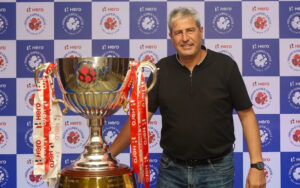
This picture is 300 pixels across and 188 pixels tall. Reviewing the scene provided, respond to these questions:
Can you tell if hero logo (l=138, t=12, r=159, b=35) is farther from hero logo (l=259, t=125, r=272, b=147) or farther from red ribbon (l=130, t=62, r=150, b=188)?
red ribbon (l=130, t=62, r=150, b=188)

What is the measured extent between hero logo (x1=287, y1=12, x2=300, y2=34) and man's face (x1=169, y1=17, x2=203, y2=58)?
991 millimetres

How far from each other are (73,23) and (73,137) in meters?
0.65

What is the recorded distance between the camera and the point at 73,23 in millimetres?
2568

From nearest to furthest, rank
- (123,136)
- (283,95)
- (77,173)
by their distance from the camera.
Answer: (77,173)
(123,136)
(283,95)

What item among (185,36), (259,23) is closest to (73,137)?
(185,36)

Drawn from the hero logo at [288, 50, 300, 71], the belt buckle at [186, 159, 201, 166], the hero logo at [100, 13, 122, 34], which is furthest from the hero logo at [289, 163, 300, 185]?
the hero logo at [100, 13, 122, 34]

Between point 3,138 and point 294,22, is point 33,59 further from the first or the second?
point 294,22

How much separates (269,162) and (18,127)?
1456 mm

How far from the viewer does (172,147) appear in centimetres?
180

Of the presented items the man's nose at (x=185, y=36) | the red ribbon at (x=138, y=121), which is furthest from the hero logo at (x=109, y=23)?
the red ribbon at (x=138, y=121)

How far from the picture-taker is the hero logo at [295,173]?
8.43ft

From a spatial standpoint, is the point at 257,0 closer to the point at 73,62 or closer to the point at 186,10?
the point at 186,10

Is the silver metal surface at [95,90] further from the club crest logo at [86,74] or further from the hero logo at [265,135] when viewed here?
the hero logo at [265,135]

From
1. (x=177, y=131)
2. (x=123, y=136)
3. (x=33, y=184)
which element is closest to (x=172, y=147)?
(x=177, y=131)
